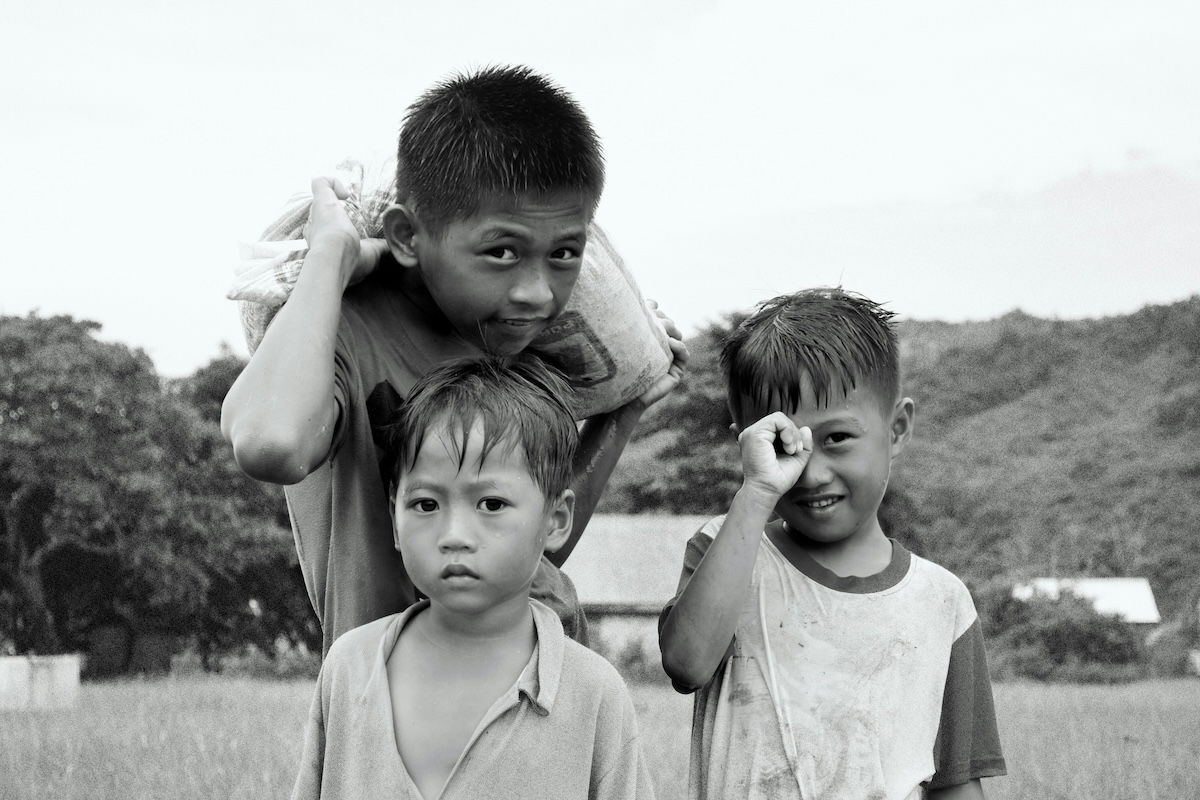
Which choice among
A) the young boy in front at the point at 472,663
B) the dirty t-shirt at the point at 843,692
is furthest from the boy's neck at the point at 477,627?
the dirty t-shirt at the point at 843,692

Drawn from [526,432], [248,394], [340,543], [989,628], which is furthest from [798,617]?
[989,628]

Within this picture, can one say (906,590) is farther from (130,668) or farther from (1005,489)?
(1005,489)

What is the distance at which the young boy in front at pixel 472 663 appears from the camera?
6.50 ft

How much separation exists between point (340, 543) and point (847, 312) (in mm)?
1134

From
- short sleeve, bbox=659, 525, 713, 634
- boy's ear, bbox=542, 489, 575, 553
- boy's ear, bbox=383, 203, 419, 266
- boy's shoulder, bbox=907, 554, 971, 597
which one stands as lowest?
boy's shoulder, bbox=907, 554, 971, 597

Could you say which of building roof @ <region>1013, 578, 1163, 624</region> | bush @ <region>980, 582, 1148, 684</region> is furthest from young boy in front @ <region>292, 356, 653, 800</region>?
building roof @ <region>1013, 578, 1163, 624</region>

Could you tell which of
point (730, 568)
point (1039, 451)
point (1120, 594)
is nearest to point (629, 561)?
point (1120, 594)

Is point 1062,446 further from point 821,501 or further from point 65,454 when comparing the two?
point 821,501

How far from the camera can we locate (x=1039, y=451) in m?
62.6

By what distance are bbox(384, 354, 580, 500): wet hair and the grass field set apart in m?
3.74

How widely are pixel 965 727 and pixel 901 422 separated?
2.06ft

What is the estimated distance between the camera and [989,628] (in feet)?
97.5

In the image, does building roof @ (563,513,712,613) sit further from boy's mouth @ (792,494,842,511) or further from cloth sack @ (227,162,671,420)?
→ boy's mouth @ (792,494,842,511)

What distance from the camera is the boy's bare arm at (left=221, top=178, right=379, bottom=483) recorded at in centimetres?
199
